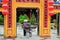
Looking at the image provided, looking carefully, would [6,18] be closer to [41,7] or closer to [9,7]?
[9,7]

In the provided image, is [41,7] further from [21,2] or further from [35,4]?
[21,2]

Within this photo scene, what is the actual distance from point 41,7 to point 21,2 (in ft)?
4.94

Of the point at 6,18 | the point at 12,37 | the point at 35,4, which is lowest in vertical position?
the point at 12,37

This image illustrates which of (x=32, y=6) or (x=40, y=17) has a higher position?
(x=32, y=6)

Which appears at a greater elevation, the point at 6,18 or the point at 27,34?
the point at 6,18

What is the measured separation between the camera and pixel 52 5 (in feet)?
52.9

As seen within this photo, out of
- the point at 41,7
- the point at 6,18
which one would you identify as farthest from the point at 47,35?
the point at 6,18

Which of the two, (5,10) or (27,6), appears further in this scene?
(27,6)

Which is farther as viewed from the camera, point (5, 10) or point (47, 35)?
point (47, 35)

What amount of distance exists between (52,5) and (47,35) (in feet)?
7.20

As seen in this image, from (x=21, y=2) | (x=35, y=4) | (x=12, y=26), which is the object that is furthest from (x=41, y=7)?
(x=12, y=26)

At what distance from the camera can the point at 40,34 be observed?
16.3 meters

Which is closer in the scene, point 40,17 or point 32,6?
point 32,6

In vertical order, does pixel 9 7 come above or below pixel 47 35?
above
